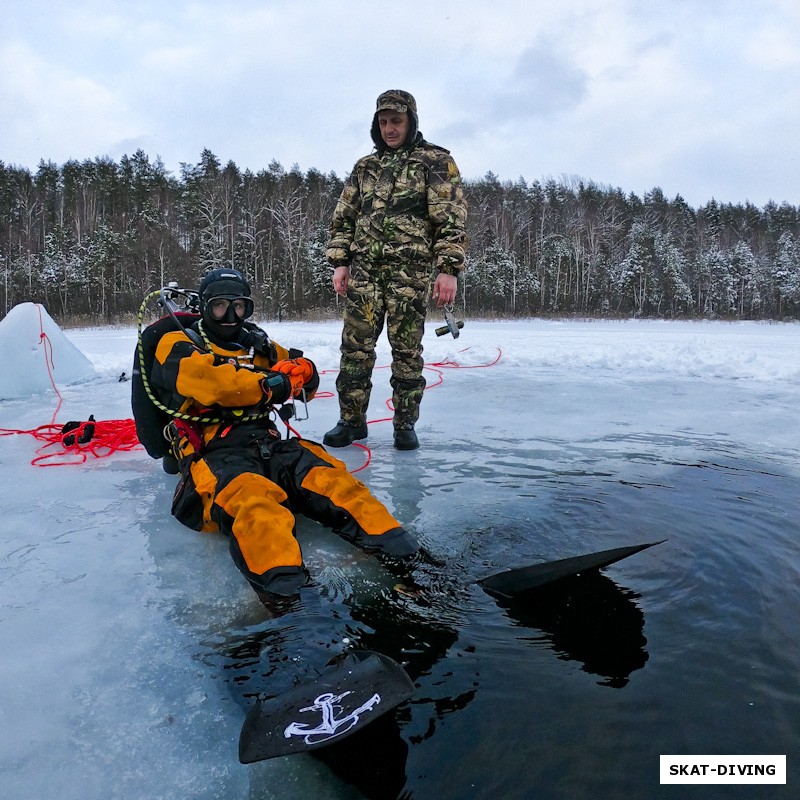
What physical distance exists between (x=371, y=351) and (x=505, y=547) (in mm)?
1890

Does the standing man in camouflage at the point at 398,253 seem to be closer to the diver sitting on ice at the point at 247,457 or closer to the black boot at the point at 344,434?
the black boot at the point at 344,434

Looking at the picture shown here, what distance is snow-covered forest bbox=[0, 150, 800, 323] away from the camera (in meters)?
28.4

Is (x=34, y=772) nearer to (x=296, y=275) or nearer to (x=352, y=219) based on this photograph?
(x=352, y=219)

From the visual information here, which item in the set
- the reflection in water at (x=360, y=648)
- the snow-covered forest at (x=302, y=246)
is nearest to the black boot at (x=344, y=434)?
the reflection in water at (x=360, y=648)

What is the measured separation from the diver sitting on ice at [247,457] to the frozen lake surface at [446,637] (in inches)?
4.8

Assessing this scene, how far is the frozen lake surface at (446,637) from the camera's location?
44.4 inches

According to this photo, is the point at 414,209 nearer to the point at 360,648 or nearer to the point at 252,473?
the point at 252,473

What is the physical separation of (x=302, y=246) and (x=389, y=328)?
2746cm

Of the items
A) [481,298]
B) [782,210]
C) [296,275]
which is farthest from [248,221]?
[782,210]

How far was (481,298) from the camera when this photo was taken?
33.2 m

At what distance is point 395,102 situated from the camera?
3432 mm

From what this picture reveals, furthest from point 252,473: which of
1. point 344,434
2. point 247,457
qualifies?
point 344,434

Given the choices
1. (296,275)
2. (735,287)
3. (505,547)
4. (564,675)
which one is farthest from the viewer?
(735,287)

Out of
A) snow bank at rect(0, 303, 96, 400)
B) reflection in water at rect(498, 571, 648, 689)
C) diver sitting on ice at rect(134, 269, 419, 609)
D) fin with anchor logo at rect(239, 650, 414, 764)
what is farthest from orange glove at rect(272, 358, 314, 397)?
snow bank at rect(0, 303, 96, 400)
